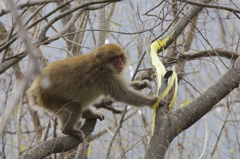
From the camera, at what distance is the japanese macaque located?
4.53 m

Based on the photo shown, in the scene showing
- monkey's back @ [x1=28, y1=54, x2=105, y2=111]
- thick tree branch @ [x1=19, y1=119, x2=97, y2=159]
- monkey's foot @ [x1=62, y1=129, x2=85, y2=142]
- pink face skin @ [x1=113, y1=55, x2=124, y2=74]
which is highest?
pink face skin @ [x1=113, y1=55, x2=124, y2=74]

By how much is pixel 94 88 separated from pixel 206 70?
320cm

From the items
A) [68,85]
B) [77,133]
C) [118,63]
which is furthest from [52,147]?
[118,63]

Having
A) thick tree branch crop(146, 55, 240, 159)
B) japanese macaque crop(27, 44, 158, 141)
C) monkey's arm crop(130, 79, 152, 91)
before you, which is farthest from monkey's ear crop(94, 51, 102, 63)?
thick tree branch crop(146, 55, 240, 159)

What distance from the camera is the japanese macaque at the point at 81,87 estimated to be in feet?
14.9

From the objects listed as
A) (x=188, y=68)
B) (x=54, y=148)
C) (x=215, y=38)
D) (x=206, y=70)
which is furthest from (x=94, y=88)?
(x=215, y=38)

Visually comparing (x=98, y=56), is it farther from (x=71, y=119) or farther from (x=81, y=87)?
(x=71, y=119)

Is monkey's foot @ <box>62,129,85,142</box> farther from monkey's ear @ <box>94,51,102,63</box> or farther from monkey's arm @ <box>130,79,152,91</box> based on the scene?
monkey's arm @ <box>130,79,152,91</box>

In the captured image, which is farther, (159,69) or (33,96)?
(33,96)

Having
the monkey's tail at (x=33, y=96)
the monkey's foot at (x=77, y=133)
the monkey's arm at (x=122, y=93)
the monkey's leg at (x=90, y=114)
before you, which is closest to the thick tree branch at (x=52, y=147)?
the monkey's foot at (x=77, y=133)

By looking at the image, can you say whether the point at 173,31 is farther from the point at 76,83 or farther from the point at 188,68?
the point at 76,83

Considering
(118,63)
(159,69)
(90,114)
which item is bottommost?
(90,114)

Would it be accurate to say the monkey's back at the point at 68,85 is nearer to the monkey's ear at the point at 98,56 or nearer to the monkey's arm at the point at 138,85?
the monkey's ear at the point at 98,56

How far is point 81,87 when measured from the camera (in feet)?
15.4
